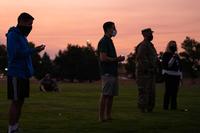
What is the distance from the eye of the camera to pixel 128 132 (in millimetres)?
10453

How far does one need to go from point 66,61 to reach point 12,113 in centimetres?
12353

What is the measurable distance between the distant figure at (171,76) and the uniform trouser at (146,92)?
4.81 feet

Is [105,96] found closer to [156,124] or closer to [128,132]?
[156,124]

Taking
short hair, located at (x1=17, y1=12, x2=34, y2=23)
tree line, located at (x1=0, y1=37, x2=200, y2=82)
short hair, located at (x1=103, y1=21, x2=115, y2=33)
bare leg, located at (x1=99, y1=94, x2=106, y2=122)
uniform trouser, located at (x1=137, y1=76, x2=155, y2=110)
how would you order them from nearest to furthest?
short hair, located at (x1=17, y1=12, x2=34, y2=23) → bare leg, located at (x1=99, y1=94, x2=106, y2=122) → short hair, located at (x1=103, y1=21, x2=115, y2=33) → uniform trouser, located at (x1=137, y1=76, x2=155, y2=110) → tree line, located at (x1=0, y1=37, x2=200, y2=82)

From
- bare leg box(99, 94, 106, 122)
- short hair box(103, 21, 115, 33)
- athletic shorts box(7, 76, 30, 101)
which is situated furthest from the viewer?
short hair box(103, 21, 115, 33)

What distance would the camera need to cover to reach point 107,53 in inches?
499

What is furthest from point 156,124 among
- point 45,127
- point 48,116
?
point 48,116

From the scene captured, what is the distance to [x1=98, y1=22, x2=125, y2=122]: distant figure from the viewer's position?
1259 centimetres

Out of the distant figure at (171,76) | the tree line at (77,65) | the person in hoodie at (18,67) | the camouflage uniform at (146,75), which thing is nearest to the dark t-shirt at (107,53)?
the camouflage uniform at (146,75)

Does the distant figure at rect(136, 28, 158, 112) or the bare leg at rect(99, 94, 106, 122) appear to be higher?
the distant figure at rect(136, 28, 158, 112)

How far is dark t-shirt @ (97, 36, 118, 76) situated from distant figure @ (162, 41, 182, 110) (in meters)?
4.26

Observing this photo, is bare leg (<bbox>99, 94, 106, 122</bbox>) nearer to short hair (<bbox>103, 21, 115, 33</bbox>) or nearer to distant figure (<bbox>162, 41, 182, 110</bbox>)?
short hair (<bbox>103, 21, 115, 33</bbox>)

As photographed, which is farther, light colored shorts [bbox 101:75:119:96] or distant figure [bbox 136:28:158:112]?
distant figure [bbox 136:28:158:112]

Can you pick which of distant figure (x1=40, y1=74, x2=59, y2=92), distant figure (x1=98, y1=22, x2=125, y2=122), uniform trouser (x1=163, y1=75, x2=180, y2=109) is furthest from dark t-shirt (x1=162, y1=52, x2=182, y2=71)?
distant figure (x1=40, y1=74, x2=59, y2=92)
